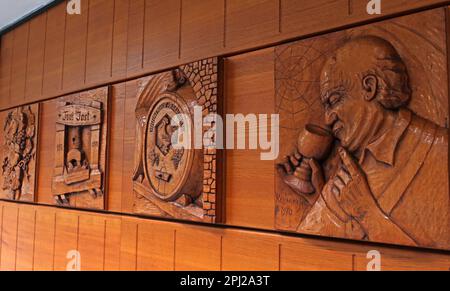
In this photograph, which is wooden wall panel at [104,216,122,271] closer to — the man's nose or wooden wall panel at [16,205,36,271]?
wooden wall panel at [16,205,36,271]

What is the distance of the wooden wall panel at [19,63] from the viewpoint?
398 cm

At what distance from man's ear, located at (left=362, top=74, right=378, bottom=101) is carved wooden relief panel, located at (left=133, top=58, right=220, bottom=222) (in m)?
0.83

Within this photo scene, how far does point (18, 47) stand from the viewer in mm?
4137

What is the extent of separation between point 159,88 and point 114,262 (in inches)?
49.8

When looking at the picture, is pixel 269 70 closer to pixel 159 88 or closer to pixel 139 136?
pixel 159 88

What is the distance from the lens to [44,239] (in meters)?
3.42

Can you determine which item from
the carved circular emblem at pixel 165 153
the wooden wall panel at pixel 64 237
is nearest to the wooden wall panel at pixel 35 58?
the wooden wall panel at pixel 64 237

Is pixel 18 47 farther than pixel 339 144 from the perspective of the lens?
Yes

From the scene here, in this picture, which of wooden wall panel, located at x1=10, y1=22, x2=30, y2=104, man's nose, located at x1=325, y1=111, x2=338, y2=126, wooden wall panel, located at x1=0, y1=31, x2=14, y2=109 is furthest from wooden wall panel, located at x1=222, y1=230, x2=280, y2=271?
wooden wall panel, located at x1=0, y1=31, x2=14, y2=109

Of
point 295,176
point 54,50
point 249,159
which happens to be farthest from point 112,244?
point 54,50

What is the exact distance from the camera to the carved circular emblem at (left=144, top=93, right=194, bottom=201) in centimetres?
229

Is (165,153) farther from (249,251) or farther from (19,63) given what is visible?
(19,63)
